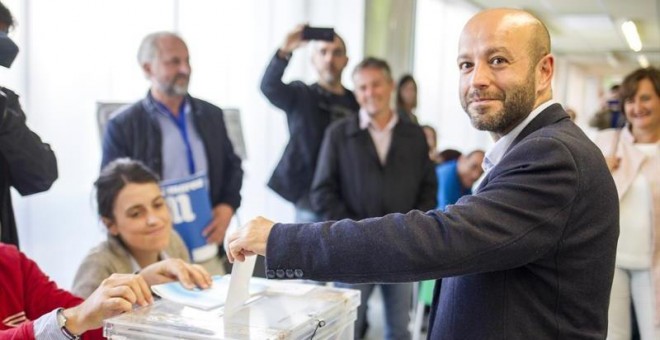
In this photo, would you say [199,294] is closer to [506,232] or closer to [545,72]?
[506,232]

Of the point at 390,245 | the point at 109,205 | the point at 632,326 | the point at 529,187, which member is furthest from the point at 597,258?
the point at 632,326

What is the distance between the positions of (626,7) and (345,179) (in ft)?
20.5

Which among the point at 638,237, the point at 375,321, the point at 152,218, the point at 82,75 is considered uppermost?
the point at 82,75

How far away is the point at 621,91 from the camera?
266 cm

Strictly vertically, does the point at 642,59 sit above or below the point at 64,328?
above

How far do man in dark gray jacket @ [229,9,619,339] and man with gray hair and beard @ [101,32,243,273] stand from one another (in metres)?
1.42

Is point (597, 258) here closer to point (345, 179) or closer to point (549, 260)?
point (549, 260)

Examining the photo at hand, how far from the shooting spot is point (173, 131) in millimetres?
2438

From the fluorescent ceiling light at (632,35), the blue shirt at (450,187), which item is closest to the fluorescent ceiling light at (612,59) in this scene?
the fluorescent ceiling light at (632,35)

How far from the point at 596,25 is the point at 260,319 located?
9.15m

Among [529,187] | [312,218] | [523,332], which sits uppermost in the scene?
[529,187]

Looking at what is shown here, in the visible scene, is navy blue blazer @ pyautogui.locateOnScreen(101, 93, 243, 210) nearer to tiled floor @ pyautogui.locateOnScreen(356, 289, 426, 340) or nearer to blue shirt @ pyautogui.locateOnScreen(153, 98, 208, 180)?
blue shirt @ pyautogui.locateOnScreen(153, 98, 208, 180)

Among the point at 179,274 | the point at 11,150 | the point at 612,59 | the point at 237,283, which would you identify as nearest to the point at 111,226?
the point at 11,150

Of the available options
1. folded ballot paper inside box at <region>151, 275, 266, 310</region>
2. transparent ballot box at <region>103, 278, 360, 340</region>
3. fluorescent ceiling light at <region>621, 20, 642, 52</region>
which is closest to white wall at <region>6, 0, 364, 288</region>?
folded ballot paper inside box at <region>151, 275, 266, 310</region>
